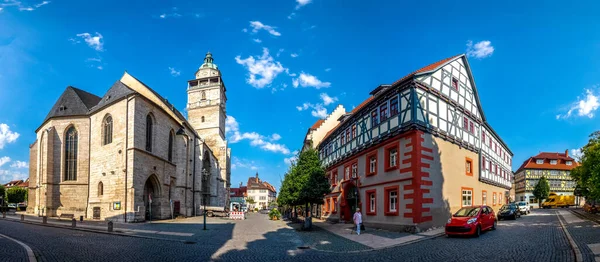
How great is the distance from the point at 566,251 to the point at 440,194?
9.12m

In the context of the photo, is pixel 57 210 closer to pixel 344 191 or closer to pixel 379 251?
pixel 344 191

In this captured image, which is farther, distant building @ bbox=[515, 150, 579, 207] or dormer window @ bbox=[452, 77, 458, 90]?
distant building @ bbox=[515, 150, 579, 207]

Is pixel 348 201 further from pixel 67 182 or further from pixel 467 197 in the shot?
pixel 67 182

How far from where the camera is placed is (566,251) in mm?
11523

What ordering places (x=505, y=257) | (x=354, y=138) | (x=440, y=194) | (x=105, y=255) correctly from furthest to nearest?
(x=354, y=138)
(x=440, y=194)
(x=105, y=255)
(x=505, y=257)

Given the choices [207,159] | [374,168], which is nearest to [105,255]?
[374,168]

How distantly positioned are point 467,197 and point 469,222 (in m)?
8.67

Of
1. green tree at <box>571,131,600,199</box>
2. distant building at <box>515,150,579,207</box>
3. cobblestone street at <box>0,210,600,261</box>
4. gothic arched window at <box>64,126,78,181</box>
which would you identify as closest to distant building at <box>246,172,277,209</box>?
distant building at <box>515,150,579,207</box>

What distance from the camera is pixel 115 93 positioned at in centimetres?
3497

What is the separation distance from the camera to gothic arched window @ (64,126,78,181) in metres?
35.4

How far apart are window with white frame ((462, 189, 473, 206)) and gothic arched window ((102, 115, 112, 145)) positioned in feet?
99.3

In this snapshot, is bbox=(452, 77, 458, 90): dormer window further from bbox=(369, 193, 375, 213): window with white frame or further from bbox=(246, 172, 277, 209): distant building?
bbox=(246, 172, 277, 209): distant building

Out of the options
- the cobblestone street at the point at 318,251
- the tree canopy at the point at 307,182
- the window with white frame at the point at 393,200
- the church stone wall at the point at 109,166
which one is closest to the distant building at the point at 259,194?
the church stone wall at the point at 109,166

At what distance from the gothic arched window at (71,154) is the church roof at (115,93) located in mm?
3521
